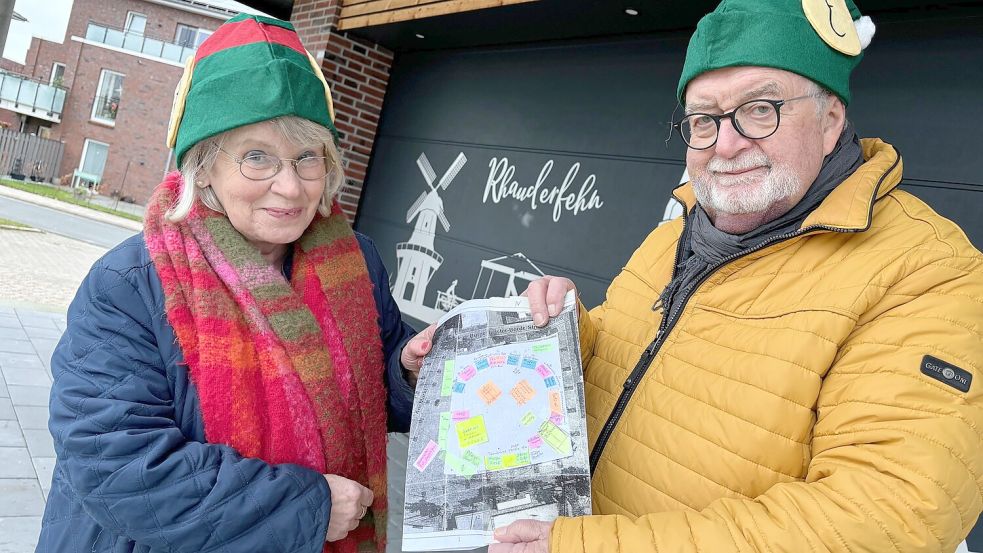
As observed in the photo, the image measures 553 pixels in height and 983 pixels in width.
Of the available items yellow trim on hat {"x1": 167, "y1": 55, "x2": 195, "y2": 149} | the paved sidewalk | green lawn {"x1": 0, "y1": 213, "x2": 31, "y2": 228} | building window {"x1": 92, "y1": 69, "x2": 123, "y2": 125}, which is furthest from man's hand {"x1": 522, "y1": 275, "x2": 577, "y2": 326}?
building window {"x1": 92, "y1": 69, "x2": 123, "y2": 125}

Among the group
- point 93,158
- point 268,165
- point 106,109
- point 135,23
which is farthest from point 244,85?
point 135,23

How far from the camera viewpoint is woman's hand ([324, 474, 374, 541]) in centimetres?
154

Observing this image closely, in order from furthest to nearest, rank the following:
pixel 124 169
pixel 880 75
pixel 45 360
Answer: pixel 124 169, pixel 45 360, pixel 880 75

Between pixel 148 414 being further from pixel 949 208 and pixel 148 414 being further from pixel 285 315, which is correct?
pixel 949 208

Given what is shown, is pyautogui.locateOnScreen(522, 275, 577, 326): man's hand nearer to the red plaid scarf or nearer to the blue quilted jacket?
the red plaid scarf

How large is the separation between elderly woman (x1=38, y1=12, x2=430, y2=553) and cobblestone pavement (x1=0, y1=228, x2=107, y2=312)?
20.7 feet

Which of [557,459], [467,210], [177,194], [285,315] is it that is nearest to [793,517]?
[557,459]

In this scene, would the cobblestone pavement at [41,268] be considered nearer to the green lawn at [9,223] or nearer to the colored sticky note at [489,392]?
the green lawn at [9,223]

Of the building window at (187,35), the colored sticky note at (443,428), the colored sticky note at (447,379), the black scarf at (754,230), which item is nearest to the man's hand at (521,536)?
the colored sticky note at (443,428)

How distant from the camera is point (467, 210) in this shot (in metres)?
5.44

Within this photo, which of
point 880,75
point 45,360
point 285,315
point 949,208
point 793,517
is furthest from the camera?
point 45,360

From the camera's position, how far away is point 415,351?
1711 millimetres

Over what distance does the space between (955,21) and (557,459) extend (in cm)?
283

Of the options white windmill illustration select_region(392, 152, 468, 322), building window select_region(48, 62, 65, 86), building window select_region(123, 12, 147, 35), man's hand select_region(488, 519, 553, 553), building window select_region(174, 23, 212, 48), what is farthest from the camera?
building window select_region(48, 62, 65, 86)
